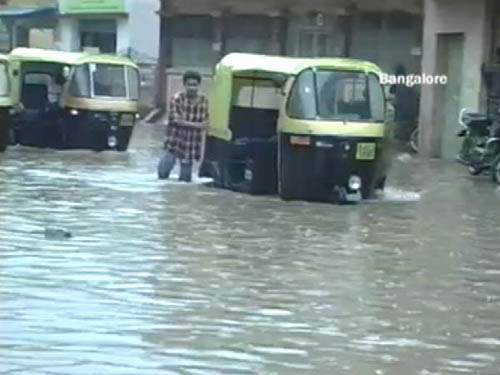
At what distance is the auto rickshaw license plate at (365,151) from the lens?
19.9 m

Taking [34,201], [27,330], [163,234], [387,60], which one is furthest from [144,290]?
[387,60]

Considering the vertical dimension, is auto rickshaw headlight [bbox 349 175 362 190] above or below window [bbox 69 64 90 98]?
below

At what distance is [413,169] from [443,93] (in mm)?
4485

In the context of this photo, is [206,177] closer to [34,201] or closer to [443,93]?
[34,201]

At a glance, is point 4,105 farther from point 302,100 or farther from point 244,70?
point 302,100

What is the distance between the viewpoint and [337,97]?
66.3 feet

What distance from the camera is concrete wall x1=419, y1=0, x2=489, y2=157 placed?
31.7m

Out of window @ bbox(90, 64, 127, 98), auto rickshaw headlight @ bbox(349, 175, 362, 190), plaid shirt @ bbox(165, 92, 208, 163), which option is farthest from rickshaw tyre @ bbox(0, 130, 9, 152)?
auto rickshaw headlight @ bbox(349, 175, 362, 190)

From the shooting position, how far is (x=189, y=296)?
1196cm

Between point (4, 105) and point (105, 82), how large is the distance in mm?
3861

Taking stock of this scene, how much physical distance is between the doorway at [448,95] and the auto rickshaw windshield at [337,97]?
40.7 feet

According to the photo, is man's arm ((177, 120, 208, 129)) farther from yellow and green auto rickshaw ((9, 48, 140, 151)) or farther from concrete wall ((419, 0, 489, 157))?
concrete wall ((419, 0, 489, 157))

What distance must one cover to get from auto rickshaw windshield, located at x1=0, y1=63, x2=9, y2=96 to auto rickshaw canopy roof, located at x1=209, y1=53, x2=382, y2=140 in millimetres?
6126

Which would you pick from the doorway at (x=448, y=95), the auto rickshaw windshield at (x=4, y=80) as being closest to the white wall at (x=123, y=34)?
the doorway at (x=448, y=95)
